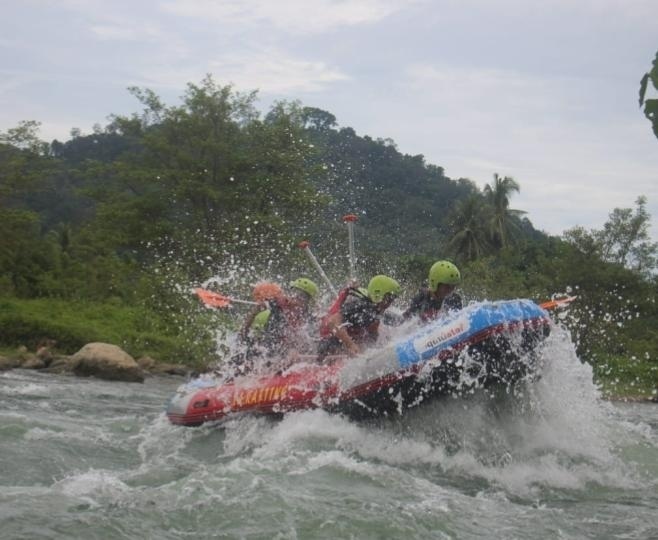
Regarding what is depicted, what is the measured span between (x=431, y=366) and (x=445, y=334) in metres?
0.31

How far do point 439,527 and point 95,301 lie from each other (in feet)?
71.9

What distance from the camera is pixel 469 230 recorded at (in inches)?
1640

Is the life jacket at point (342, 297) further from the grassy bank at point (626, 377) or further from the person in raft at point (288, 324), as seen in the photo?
the grassy bank at point (626, 377)

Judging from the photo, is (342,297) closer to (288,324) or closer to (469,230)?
(288,324)

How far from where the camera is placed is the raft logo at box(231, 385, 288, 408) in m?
9.18

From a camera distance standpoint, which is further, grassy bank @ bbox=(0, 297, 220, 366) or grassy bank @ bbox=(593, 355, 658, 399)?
grassy bank @ bbox=(593, 355, 658, 399)

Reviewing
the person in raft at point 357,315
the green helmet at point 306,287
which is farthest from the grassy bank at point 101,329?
the person in raft at point 357,315

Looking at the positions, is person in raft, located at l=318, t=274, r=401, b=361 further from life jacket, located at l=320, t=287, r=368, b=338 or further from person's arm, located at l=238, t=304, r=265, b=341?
person's arm, located at l=238, t=304, r=265, b=341

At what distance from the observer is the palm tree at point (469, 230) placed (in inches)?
1640

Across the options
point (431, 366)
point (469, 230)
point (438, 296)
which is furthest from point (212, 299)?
point (469, 230)

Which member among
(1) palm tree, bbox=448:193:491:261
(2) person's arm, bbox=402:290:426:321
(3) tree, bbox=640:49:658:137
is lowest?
(2) person's arm, bbox=402:290:426:321

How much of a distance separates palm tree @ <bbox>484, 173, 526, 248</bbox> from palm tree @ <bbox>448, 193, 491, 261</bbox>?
1.55ft

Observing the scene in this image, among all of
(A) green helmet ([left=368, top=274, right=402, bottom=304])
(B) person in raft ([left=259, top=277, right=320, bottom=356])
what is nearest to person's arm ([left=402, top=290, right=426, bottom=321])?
(A) green helmet ([left=368, top=274, right=402, bottom=304])

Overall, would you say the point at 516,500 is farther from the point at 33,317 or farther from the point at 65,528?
the point at 33,317
